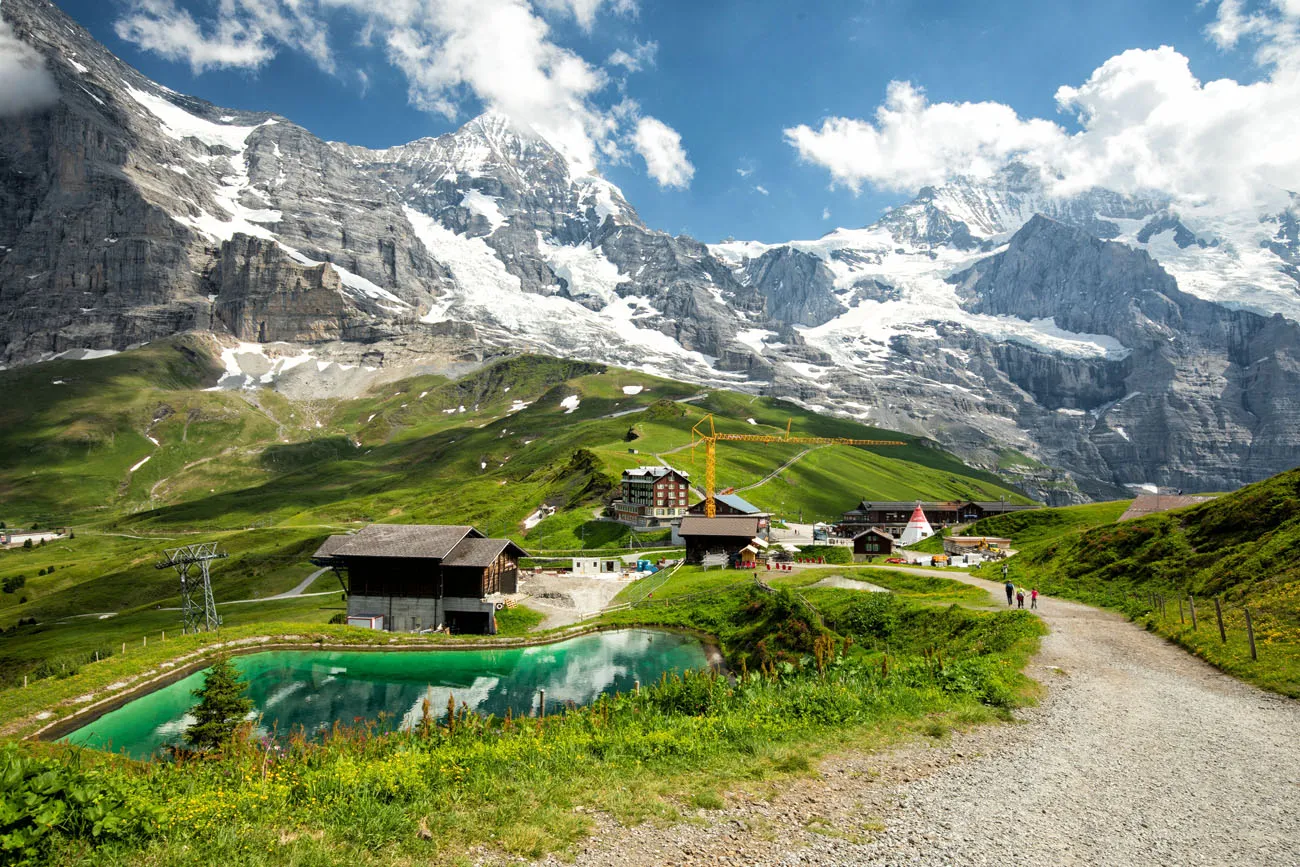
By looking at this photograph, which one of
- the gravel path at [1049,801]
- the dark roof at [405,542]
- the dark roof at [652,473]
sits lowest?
the gravel path at [1049,801]

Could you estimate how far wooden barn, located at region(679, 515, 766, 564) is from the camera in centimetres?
8788

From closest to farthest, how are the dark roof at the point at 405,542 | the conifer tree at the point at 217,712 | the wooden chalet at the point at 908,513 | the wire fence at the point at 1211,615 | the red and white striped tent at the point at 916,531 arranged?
1. the conifer tree at the point at 217,712
2. the wire fence at the point at 1211,615
3. the dark roof at the point at 405,542
4. the red and white striped tent at the point at 916,531
5. the wooden chalet at the point at 908,513

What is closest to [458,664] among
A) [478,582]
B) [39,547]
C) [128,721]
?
[478,582]

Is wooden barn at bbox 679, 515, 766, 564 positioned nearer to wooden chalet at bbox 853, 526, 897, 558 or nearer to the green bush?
wooden chalet at bbox 853, 526, 897, 558

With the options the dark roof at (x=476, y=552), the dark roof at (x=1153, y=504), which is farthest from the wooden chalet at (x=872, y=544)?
the dark roof at (x=476, y=552)

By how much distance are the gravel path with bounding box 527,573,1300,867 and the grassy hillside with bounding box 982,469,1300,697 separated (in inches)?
206

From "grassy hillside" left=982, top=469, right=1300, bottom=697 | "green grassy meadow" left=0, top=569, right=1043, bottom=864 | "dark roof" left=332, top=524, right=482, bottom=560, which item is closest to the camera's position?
"green grassy meadow" left=0, top=569, right=1043, bottom=864

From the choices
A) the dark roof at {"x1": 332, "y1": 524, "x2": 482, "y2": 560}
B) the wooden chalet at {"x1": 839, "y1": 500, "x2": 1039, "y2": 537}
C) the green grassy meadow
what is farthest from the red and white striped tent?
the green grassy meadow

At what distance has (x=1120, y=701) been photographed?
21.5 metres

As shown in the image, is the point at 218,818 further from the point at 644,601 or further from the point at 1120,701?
the point at 644,601

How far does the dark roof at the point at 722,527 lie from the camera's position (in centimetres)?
8781

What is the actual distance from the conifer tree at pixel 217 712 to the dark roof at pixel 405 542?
113ft

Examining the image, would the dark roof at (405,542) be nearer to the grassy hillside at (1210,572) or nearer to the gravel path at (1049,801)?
the grassy hillside at (1210,572)

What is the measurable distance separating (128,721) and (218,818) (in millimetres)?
32165
